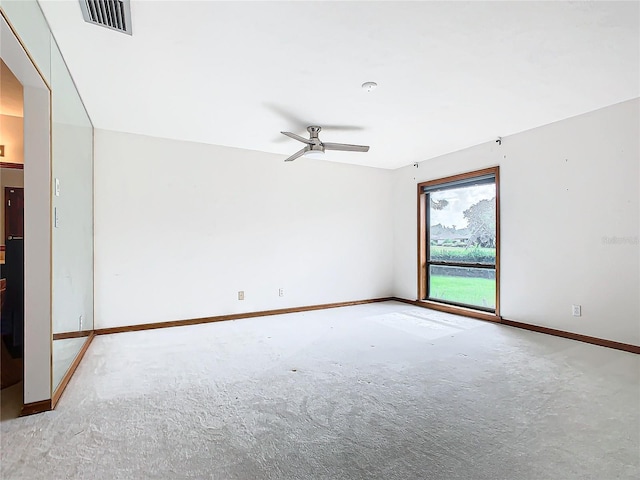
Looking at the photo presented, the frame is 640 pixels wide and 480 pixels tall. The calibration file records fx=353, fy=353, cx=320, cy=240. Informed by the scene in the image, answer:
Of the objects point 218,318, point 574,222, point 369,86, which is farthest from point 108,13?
point 574,222

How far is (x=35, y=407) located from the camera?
2.20 metres

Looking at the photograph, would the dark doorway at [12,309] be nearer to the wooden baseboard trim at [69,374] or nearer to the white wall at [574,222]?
the wooden baseboard trim at [69,374]

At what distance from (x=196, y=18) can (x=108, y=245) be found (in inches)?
121

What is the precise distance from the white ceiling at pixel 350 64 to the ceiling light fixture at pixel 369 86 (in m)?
0.06

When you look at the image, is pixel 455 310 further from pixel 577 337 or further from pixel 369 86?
pixel 369 86

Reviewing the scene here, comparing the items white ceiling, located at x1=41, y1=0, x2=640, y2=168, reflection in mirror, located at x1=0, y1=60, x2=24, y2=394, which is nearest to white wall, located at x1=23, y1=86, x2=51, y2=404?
reflection in mirror, located at x1=0, y1=60, x2=24, y2=394

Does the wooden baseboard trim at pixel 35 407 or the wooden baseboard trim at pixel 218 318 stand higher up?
the wooden baseboard trim at pixel 35 407

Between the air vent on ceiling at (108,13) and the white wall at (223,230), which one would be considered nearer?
the air vent on ceiling at (108,13)

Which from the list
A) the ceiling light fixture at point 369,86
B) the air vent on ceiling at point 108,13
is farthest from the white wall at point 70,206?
the ceiling light fixture at point 369,86

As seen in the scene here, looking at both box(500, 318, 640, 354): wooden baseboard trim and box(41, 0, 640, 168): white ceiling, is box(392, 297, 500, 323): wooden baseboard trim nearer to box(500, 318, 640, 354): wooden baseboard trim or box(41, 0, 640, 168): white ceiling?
box(500, 318, 640, 354): wooden baseboard trim

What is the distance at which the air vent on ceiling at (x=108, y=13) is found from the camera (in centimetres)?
204

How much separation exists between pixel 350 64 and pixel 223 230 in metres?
2.96

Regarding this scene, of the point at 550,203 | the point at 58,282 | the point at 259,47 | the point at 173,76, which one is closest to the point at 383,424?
the point at 58,282

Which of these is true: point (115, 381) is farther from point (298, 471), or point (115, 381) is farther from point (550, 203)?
point (550, 203)
